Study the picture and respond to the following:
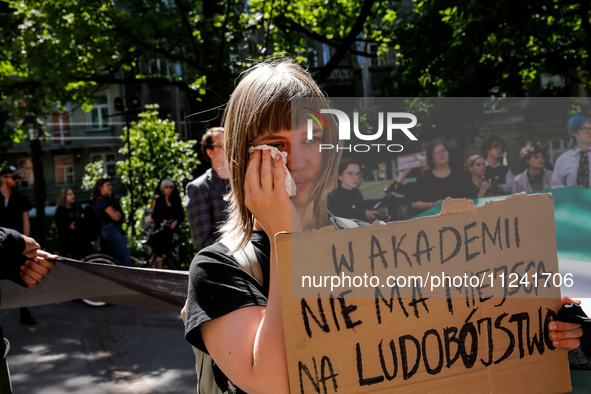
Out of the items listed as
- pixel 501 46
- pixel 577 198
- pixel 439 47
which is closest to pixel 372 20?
pixel 439 47

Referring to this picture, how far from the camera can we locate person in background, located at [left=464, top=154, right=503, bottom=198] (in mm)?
5281

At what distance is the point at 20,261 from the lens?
2271 mm

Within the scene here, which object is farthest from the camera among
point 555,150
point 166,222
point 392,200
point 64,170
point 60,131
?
point 64,170

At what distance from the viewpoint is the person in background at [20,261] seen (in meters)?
2.21

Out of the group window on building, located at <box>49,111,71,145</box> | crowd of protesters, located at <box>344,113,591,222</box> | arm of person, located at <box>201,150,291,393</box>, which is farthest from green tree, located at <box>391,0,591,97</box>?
window on building, located at <box>49,111,71,145</box>

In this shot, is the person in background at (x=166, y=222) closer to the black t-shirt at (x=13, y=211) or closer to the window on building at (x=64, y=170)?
the black t-shirt at (x=13, y=211)

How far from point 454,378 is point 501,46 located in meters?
7.47

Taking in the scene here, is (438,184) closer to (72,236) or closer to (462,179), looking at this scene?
(462,179)

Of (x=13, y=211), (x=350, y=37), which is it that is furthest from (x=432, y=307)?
(x=350, y=37)

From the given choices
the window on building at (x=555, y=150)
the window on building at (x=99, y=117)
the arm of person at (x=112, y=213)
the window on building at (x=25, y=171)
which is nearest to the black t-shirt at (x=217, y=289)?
the window on building at (x=555, y=150)

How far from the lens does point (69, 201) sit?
28.6 feet

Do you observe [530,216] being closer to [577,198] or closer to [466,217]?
[466,217]

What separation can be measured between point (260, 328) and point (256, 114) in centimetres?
48

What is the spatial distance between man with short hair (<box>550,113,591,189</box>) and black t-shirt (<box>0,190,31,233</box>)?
230 inches
